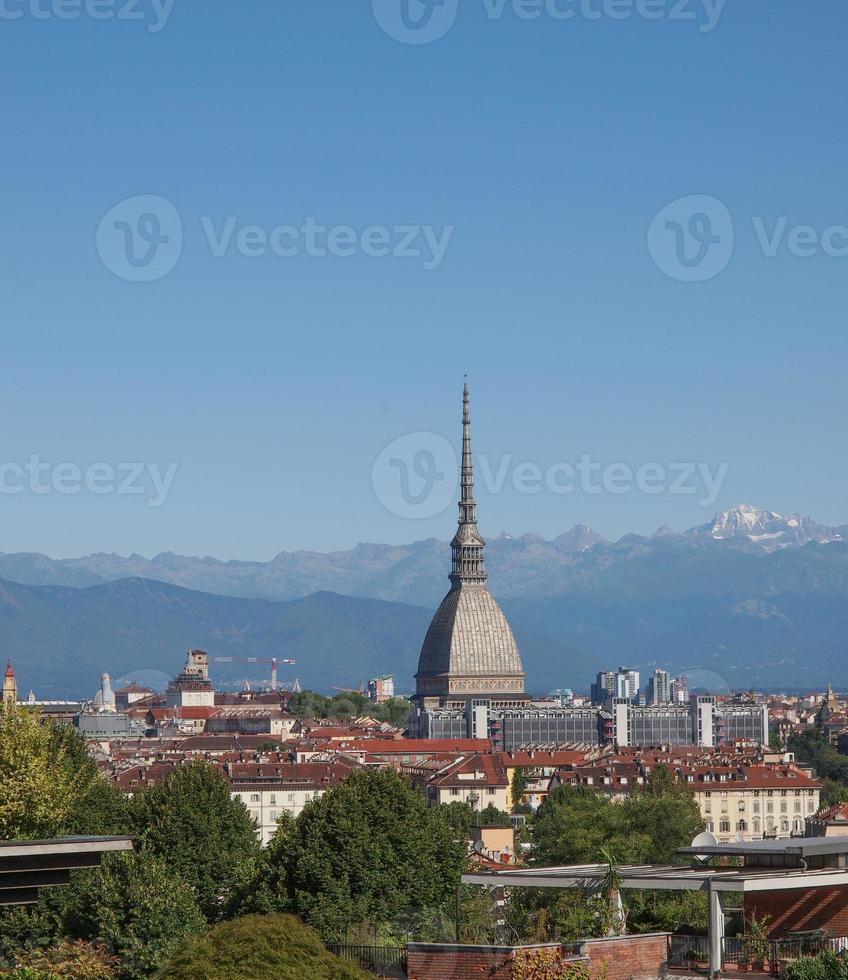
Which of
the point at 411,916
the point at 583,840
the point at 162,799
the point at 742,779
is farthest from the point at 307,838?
the point at 742,779

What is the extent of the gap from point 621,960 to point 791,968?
1.91m

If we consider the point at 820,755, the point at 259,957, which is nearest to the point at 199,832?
the point at 259,957

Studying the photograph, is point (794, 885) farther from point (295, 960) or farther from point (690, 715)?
point (690, 715)

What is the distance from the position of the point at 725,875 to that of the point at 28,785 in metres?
21.8

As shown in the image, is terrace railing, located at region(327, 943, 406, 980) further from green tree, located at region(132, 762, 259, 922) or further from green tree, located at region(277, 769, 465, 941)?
green tree, located at region(132, 762, 259, 922)

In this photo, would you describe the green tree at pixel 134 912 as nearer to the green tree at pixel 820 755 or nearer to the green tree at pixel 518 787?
the green tree at pixel 518 787

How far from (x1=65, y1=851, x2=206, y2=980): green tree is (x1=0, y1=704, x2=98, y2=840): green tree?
23.7 ft

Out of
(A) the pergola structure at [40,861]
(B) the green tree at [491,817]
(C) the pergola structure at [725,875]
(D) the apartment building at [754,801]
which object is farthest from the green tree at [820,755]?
(A) the pergola structure at [40,861]

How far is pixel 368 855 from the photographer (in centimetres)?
4312

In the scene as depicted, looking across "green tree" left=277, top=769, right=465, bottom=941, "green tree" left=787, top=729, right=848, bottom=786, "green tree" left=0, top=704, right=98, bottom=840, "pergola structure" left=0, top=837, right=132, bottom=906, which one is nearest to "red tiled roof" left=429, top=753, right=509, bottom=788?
"green tree" left=787, top=729, right=848, bottom=786

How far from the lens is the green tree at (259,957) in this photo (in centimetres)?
2470

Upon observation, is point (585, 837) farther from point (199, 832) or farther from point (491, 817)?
point (491, 817)

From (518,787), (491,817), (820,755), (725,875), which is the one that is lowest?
(725,875)

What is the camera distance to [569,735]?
18462 centimetres
